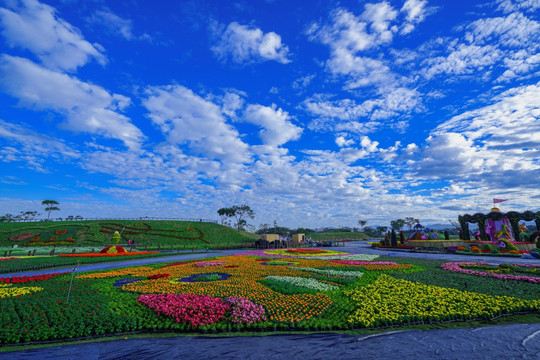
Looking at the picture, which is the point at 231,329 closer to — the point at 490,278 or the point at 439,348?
the point at 439,348

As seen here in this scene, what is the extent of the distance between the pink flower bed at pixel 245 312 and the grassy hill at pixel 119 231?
3966 cm

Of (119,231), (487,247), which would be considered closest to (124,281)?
(487,247)

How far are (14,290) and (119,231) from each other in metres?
48.7

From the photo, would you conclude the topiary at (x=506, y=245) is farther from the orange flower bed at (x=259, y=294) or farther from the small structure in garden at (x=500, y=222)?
the orange flower bed at (x=259, y=294)

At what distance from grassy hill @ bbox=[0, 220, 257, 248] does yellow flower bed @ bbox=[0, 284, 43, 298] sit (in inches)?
1266

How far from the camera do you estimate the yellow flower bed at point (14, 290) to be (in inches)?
432

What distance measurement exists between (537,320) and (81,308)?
14754mm

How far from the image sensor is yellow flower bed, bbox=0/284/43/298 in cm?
1098

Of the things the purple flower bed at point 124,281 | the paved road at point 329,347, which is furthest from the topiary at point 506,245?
the purple flower bed at point 124,281

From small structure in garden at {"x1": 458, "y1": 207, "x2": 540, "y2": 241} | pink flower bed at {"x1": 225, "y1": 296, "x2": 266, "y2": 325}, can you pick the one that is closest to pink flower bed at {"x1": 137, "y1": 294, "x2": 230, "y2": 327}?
pink flower bed at {"x1": 225, "y1": 296, "x2": 266, "y2": 325}

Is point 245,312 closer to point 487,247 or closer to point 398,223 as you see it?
point 487,247

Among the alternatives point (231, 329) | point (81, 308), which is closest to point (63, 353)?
point (81, 308)

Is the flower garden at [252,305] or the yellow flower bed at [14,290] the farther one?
the yellow flower bed at [14,290]

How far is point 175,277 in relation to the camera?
50.2ft
